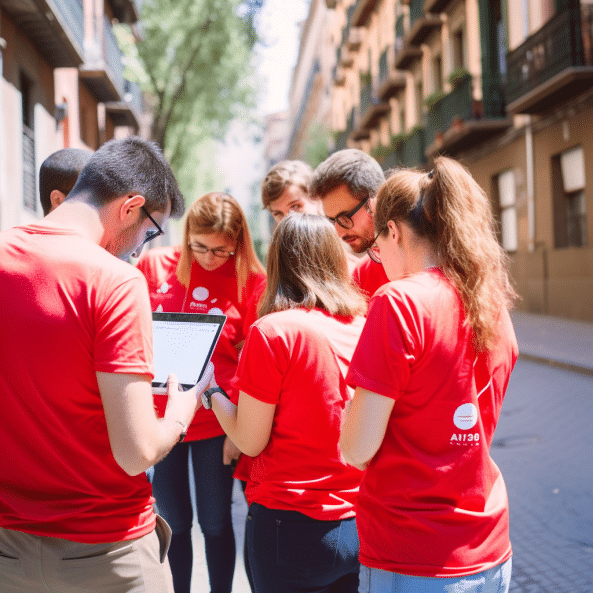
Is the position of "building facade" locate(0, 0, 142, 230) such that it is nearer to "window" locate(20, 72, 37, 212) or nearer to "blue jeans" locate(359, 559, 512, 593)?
"window" locate(20, 72, 37, 212)

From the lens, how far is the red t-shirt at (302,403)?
2119 millimetres

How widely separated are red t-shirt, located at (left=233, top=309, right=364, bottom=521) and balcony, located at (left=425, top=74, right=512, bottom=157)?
17.2 meters

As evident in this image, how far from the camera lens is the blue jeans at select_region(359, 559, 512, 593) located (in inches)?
66.9

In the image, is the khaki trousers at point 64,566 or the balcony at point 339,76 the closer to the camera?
the khaki trousers at point 64,566

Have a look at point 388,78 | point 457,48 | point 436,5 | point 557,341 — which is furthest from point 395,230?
point 388,78

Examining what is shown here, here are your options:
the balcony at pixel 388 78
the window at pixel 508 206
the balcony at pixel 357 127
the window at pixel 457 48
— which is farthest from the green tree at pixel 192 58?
the balcony at pixel 357 127

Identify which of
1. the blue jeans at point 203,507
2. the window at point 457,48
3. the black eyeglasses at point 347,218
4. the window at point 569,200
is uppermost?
the window at point 457,48

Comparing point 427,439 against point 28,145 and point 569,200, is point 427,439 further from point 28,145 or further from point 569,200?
point 569,200

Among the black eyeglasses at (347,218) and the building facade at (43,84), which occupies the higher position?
the building facade at (43,84)

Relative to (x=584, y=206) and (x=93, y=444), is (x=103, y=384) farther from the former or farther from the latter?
(x=584, y=206)

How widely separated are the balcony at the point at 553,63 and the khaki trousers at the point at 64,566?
14.4m

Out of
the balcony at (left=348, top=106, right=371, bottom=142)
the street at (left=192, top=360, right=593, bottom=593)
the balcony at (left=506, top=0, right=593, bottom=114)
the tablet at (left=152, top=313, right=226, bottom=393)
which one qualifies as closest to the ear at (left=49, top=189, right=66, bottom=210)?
the tablet at (left=152, top=313, right=226, bottom=393)

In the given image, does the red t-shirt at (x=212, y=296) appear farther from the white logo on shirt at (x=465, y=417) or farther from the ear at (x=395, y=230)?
the white logo on shirt at (x=465, y=417)

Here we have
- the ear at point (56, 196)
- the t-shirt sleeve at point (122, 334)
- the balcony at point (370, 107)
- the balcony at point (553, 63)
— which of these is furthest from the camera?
the balcony at point (370, 107)
